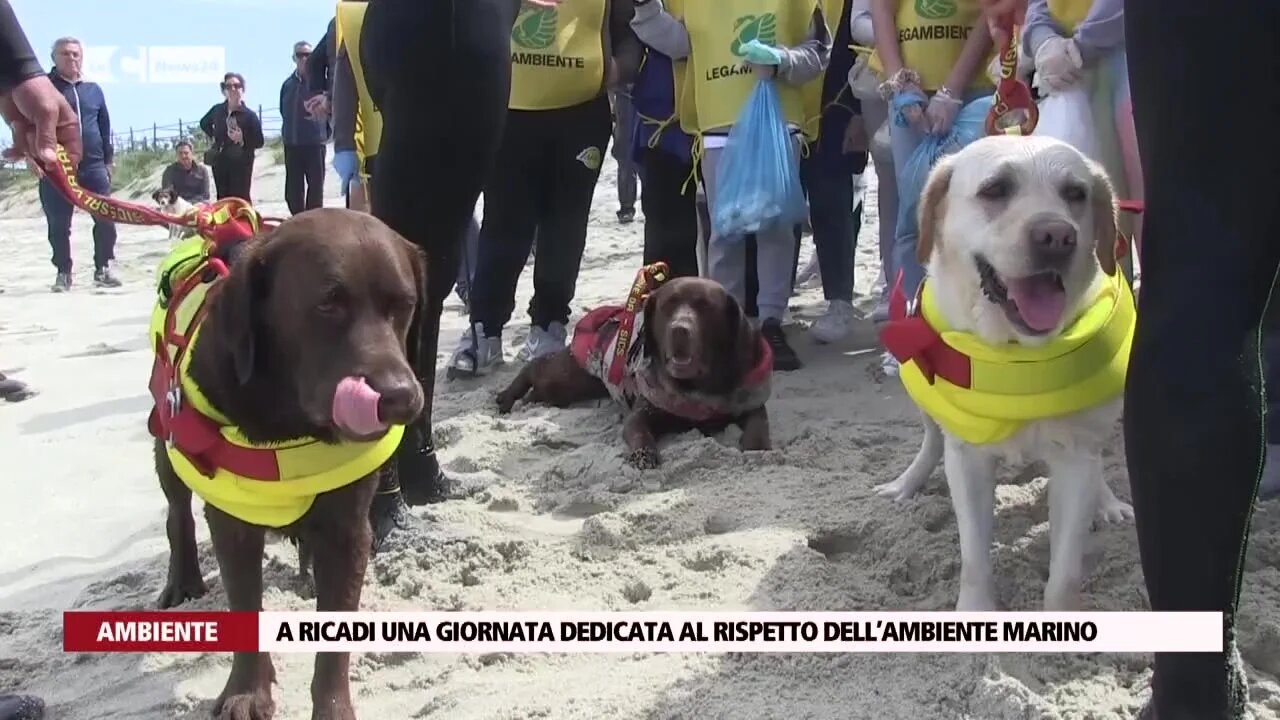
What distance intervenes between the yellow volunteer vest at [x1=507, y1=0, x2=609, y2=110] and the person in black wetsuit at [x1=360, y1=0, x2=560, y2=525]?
216 cm

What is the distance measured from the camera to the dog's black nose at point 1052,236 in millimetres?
2277

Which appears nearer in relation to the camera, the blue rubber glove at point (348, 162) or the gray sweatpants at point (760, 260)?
the gray sweatpants at point (760, 260)

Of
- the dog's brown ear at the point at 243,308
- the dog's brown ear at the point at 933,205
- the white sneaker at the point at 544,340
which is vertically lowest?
the white sneaker at the point at 544,340

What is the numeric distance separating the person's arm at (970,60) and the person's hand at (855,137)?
106 cm

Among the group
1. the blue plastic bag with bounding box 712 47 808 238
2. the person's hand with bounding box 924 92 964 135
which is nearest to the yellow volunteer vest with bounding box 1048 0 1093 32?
the person's hand with bounding box 924 92 964 135

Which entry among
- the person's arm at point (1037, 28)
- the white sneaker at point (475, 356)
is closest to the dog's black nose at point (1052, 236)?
the person's arm at point (1037, 28)

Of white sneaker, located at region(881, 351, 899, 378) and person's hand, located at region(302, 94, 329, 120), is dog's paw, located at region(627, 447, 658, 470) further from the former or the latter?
person's hand, located at region(302, 94, 329, 120)

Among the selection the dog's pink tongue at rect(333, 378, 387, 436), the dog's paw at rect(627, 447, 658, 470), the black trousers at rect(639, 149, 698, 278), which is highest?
the dog's pink tongue at rect(333, 378, 387, 436)

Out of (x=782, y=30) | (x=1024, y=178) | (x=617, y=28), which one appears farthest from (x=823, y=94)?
(x=1024, y=178)

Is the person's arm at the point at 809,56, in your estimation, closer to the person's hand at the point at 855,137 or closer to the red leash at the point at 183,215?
the person's hand at the point at 855,137

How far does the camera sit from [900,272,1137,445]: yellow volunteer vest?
2.32 meters

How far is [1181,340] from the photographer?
1.59 meters

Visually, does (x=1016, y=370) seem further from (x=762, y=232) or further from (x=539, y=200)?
(x=539, y=200)

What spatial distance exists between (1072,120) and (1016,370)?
1.14 m
